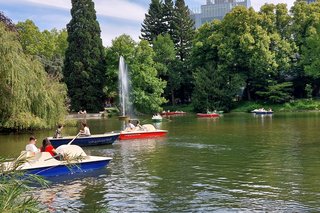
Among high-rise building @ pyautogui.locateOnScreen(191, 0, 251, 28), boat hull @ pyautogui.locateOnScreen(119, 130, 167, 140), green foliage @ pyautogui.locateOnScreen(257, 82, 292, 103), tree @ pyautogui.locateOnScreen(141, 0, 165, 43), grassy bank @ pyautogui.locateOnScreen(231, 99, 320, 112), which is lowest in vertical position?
boat hull @ pyautogui.locateOnScreen(119, 130, 167, 140)

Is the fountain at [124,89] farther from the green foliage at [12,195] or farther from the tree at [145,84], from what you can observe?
the green foliage at [12,195]

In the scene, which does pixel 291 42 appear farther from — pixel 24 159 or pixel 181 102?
pixel 24 159

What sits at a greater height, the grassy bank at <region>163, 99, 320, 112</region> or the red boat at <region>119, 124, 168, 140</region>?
the grassy bank at <region>163, 99, 320, 112</region>

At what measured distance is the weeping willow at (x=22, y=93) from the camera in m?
27.5

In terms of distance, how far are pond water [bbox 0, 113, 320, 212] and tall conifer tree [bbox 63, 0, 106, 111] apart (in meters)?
42.3

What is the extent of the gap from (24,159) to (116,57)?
2476 inches

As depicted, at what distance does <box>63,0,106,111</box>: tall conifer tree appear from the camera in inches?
2618

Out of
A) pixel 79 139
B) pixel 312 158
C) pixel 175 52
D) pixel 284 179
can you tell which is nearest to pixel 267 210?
pixel 284 179

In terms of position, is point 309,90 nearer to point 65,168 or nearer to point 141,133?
point 141,133

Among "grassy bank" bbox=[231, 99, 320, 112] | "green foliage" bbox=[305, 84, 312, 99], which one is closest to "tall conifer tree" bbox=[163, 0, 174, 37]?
"grassy bank" bbox=[231, 99, 320, 112]

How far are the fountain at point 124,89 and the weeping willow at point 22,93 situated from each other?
98.2ft

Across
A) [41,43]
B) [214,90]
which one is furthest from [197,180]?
[41,43]

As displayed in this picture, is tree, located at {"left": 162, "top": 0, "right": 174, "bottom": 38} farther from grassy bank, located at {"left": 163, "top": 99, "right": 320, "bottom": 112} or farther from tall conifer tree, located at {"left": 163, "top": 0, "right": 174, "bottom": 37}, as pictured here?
grassy bank, located at {"left": 163, "top": 99, "right": 320, "bottom": 112}

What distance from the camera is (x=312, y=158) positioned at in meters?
18.5
